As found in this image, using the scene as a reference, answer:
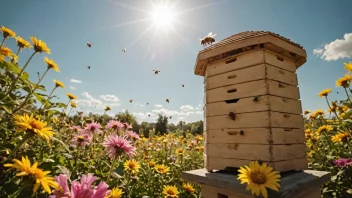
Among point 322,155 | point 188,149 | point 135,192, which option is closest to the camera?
point 135,192

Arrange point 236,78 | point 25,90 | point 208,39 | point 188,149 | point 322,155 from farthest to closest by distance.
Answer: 1. point 188,149
2. point 208,39
3. point 322,155
4. point 236,78
5. point 25,90

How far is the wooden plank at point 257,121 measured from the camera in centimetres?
175

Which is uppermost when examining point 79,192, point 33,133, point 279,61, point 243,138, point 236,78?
point 279,61

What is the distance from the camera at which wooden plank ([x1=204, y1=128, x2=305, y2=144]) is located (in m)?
1.71

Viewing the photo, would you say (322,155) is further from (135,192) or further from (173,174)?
(135,192)

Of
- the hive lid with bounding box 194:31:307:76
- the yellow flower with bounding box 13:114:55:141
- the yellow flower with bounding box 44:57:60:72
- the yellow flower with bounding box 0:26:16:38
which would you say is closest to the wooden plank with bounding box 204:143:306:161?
the hive lid with bounding box 194:31:307:76

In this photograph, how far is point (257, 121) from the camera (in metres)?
1.79

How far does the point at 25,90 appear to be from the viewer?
68.8 inches

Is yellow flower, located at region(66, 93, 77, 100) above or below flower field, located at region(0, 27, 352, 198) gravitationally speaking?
above

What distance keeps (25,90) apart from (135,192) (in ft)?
4.74

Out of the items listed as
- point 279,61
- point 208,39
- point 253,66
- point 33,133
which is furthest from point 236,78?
Answer: point 33,133

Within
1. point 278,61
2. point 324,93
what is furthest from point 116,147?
point 324,93

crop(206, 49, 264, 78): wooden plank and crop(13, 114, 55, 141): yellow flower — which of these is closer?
crop(13, 114, 55, 141): yellow flower

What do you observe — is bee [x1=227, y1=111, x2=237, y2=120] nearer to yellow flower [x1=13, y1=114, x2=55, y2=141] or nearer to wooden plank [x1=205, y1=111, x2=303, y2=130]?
wooden plank [x1=205, y1=111, x2=303, y2=130]
